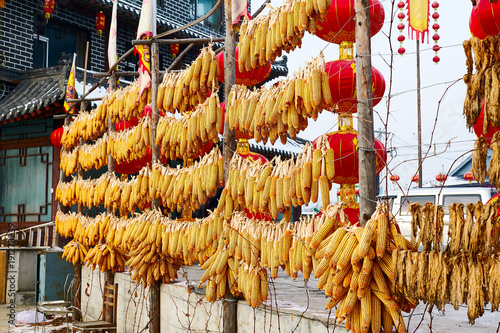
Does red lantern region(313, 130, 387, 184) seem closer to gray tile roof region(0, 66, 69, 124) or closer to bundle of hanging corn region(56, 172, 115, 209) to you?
bundle of hanging corn region(56, 172, 115, 209)

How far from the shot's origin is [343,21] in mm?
5223

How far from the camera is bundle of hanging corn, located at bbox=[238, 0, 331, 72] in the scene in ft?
13.6

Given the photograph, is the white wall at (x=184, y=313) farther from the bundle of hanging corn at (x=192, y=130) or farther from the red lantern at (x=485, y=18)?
the red lantern at (x=485, y=18)

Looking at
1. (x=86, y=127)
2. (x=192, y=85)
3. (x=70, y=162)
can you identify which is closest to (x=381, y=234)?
(x=192, y=85)

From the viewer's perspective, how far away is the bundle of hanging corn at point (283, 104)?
13.1 ft

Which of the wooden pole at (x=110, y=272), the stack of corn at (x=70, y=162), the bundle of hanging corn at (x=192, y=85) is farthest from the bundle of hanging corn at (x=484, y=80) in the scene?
the stack of corn at (x=70, y=162)

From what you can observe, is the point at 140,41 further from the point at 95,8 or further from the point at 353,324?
the point at 95,8

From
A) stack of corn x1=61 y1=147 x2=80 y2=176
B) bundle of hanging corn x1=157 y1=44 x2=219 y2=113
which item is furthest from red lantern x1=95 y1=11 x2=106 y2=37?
bundle of hanging corn x1=157 y1=44 x2=219 y2=113

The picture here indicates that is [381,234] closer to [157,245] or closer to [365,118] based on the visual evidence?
[365,118]

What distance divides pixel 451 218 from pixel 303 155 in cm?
147

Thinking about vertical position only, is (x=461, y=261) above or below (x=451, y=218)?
below

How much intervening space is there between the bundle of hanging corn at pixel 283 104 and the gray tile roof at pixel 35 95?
280 inches

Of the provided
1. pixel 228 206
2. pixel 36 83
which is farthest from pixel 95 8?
pixel 228 206

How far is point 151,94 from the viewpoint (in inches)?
277
